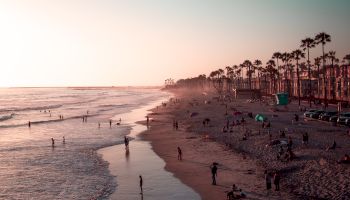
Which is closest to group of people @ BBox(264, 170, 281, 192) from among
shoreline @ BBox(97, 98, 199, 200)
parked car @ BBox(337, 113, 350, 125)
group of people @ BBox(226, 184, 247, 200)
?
group of people @ BBox(226, 184, 247, 200)

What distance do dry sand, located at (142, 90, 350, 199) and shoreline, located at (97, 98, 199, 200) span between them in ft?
3.33

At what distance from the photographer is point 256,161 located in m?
34.7

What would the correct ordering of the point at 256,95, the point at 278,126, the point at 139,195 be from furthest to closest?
1. the point at 256,95
2. the point at 278,126
3. the point at 139,195

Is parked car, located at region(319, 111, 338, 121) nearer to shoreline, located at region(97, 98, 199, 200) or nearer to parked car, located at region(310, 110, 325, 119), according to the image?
parked car, located at region(310, 110, 325, 119)

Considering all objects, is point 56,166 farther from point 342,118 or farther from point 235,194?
point 342,118

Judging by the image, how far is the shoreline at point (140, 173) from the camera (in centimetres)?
2739

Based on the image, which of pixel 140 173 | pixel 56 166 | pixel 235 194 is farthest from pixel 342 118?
pixel 56 166

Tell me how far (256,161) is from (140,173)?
1112 centimetres

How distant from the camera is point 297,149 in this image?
3628cm

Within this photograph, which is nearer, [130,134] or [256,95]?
[130,134]

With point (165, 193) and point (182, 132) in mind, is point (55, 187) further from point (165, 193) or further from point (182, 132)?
point (182, 132)

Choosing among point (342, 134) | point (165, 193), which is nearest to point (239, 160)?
point (165, 193)

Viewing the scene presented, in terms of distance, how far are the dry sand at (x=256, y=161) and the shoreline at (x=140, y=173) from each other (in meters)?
1.02

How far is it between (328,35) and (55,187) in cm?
7485
